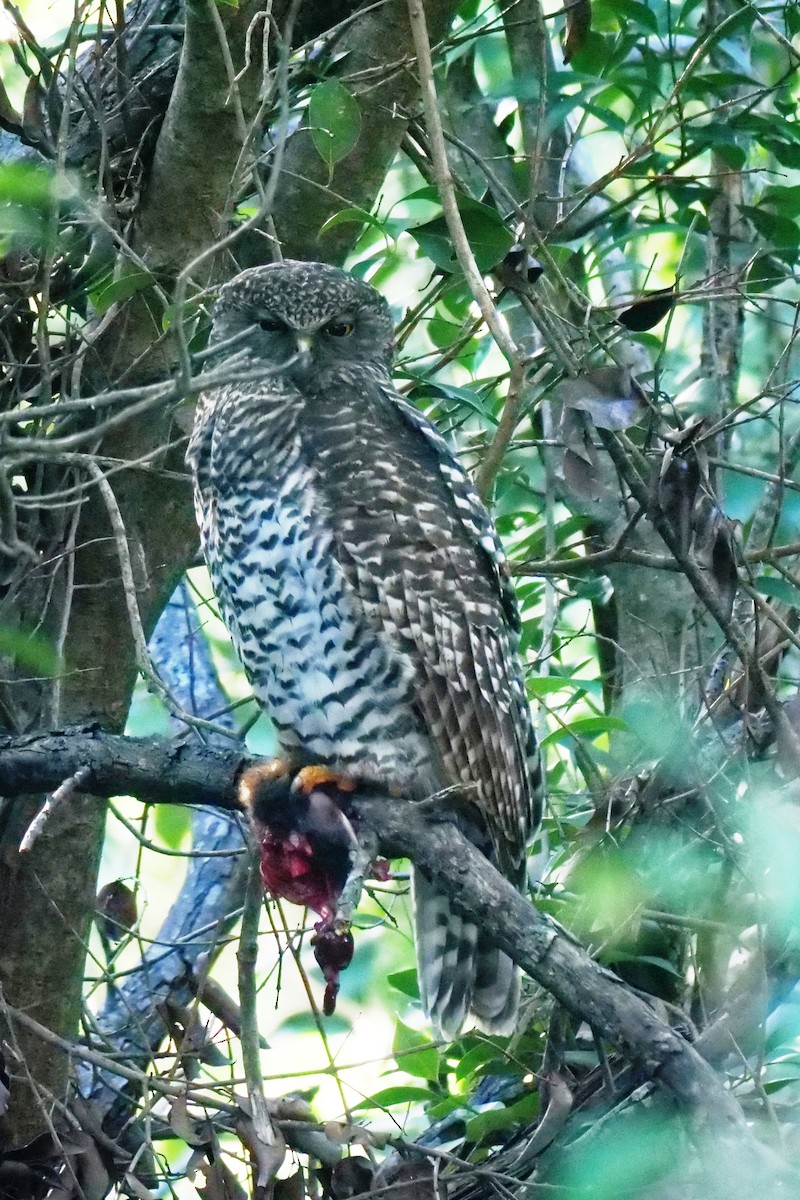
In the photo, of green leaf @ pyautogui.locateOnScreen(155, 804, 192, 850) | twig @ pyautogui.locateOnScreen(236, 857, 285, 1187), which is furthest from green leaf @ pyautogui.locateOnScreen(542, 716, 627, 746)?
green leaf @ pyautogui.locateOnScreen(155, 804, 192, 850)

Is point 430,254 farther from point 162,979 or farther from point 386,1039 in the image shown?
point 386,1039

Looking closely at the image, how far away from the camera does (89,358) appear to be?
272 cm

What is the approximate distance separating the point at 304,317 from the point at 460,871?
108 cm

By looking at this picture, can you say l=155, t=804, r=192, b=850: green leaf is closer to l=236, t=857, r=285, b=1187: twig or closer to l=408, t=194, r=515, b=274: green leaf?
l=236, t=857, r=285, b=1187: twig

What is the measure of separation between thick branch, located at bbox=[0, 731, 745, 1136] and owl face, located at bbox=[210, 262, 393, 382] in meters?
0.75

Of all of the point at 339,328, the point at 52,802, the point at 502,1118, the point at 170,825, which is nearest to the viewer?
the point at 52,802

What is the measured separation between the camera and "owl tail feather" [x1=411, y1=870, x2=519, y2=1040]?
2611 millimetres

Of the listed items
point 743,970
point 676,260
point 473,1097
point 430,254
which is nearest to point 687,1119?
point 743,970

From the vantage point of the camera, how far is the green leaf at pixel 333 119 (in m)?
2.39

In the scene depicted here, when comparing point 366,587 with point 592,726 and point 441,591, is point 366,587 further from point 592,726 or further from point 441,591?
point 592,726

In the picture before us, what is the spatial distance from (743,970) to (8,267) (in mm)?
1768

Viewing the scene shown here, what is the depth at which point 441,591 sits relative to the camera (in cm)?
242

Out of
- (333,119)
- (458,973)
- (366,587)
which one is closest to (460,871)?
(366,587)

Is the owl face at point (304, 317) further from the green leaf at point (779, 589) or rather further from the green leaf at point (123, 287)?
the green leaf at point (779, 589)
